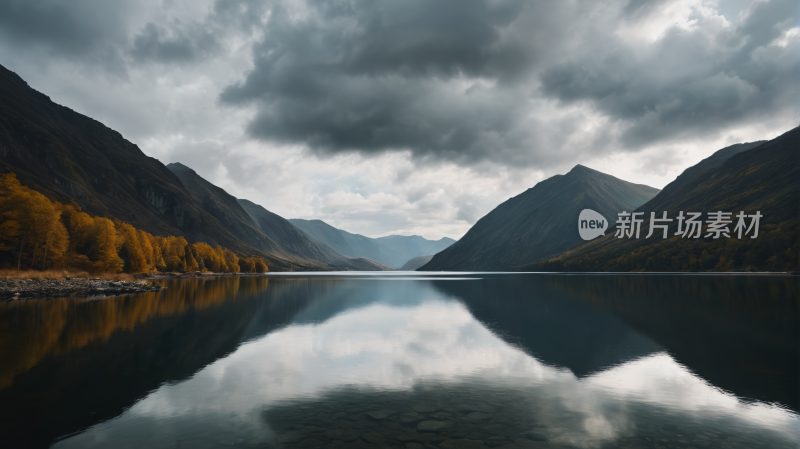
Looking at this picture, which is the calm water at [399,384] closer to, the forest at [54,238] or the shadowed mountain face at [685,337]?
the shadowed mountain face at [685,337]

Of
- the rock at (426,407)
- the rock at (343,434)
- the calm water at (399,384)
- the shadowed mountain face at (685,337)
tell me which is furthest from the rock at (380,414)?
the shadowed mountain face at (685,337)

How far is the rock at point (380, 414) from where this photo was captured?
1582 cm

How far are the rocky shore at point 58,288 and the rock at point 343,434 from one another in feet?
243

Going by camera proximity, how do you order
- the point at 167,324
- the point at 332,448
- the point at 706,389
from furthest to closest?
1. the point at 167,324
2. the point at 706,389
3. the point at 332,448

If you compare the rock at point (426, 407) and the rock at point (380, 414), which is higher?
the rock at point (380, 414)

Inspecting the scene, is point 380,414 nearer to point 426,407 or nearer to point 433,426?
point 426,407

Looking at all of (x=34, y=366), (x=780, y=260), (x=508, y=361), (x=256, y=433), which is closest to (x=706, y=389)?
(x=508, y=361)

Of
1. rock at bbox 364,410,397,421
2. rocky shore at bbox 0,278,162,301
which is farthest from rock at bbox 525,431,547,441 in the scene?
rocky shore at bbox 0,278,162,301

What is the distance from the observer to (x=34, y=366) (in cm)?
2269

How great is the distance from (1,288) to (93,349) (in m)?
59.9

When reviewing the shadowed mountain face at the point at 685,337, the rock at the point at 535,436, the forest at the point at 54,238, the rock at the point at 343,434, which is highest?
the forest at the point at 54,238

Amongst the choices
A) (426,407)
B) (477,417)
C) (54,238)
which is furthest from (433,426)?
(54,238)

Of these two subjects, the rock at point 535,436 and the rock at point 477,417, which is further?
the rock at point 477,417

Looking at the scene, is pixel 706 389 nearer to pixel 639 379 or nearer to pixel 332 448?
pixel 639 379
